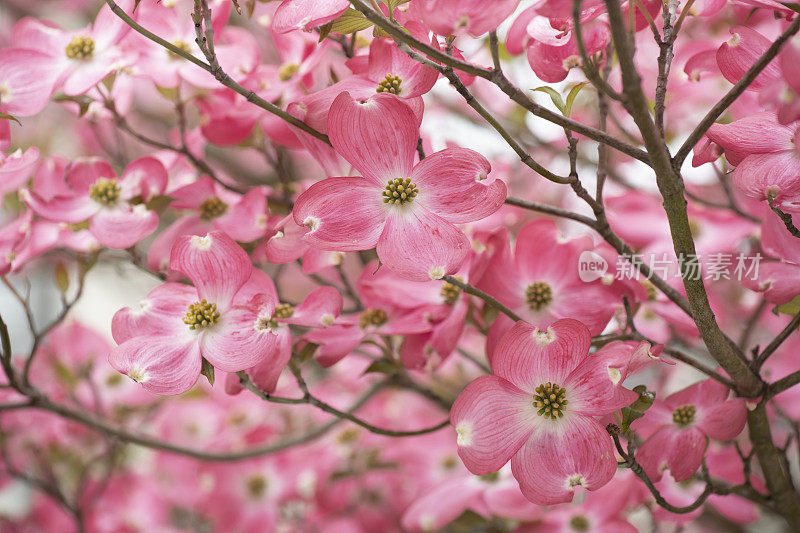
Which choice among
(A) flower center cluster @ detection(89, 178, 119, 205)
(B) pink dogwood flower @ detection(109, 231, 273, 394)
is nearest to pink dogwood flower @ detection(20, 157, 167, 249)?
(A) flower center cluster @ detection(89, 178, 119, 205)

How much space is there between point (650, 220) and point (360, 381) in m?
0.66

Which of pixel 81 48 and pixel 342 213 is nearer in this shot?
pixel 342 213

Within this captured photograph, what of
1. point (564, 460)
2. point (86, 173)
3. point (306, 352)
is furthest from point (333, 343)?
point (86, 173)

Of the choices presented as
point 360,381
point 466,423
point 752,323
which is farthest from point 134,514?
point 752,323

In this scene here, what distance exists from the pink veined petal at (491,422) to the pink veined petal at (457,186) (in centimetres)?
13

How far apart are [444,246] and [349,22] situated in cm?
18

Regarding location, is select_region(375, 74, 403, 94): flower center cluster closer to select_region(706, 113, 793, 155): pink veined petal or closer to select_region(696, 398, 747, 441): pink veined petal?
select_region(706, 113, 793, 155): pink veined petal

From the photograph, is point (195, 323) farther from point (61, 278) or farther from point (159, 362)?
point (61, 278)

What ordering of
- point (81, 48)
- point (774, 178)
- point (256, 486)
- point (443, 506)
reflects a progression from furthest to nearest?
point (256, 486) → point (443, 506) → point (81, 48) → point (774, 178)

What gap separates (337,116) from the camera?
0.51 metres

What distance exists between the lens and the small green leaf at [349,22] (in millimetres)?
513

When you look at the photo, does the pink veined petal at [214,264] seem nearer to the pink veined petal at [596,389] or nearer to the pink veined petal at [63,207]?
the pink veined petal at [63,207]

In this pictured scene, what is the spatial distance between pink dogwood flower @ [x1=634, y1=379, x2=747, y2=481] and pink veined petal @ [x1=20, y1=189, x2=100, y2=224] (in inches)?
22.1

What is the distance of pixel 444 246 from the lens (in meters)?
0.51
